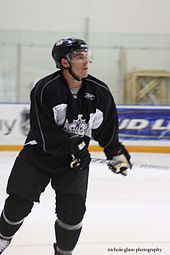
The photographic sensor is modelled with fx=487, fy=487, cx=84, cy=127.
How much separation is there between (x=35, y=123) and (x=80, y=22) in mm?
6595

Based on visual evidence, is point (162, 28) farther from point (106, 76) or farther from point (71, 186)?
point (71, 186)

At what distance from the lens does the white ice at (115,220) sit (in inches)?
90.9

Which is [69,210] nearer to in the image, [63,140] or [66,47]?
[63,140]

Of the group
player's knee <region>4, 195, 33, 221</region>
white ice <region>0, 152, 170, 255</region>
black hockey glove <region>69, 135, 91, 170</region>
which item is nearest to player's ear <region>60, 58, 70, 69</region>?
black hockey glove <region>69, 135, 91, 170</region>

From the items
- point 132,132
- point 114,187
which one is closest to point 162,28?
point 132,132

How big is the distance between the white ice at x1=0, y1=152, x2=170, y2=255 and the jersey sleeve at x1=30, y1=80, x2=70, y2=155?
24.4 inches

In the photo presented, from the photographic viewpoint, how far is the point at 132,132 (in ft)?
21.0

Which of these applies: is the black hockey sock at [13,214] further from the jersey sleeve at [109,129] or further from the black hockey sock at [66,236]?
the jersey sleeve at [109,129]

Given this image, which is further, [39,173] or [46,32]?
[46,32]

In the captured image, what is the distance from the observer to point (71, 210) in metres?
1.89

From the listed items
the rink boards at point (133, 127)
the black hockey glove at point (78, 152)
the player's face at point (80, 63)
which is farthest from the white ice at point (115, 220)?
the rink boards at point (133, 127)

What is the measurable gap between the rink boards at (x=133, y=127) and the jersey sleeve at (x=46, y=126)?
4428 mm

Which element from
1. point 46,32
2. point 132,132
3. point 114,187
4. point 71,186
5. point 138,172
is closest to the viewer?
point 71,186

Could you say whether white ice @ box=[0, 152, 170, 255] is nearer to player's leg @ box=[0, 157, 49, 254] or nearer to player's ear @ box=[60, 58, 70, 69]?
player's leg @ box=[0, 157, 49, 254]
